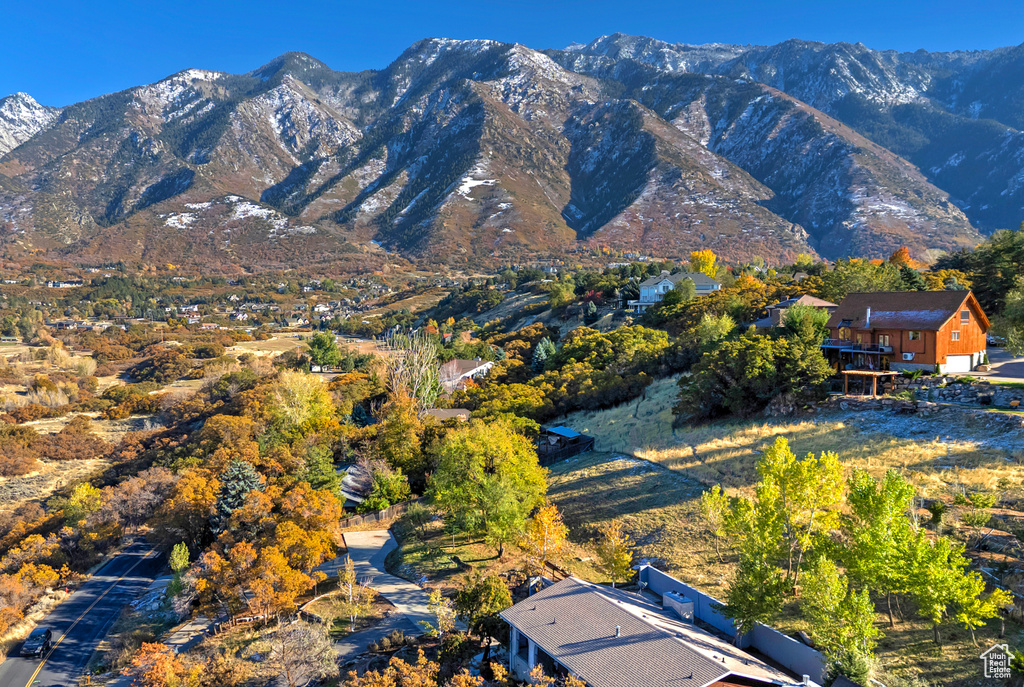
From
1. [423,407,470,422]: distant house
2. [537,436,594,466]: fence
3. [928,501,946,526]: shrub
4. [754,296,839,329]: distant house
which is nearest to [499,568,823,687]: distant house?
[928,501,946,526]: shrub

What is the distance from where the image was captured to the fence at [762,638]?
15781mm

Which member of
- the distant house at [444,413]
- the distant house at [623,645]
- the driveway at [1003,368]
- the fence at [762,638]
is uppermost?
the driveway at [1003,368]

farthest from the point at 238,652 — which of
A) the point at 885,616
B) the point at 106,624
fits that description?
the point at 885,616

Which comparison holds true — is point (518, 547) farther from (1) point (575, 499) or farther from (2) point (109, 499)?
(2) point (109, 499)

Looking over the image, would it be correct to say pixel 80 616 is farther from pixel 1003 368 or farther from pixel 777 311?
pixel 1003 368

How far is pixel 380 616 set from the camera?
22.4 m

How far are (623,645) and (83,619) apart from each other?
2645 centimetres

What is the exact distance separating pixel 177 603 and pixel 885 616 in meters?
26.0

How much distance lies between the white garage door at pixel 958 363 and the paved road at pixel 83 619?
4335 cm

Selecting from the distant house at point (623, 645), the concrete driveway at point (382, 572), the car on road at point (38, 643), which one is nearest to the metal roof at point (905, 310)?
the distant house at point (623, 645)

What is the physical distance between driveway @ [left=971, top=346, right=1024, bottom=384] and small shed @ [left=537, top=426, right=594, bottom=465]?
21.7m

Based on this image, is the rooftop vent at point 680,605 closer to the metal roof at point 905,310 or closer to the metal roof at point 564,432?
the metal roof at point 564,432

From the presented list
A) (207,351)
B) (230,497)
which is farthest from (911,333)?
(207,351)

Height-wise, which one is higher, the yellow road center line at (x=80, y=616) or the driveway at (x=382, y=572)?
the driveway at (x=382, y=572)
